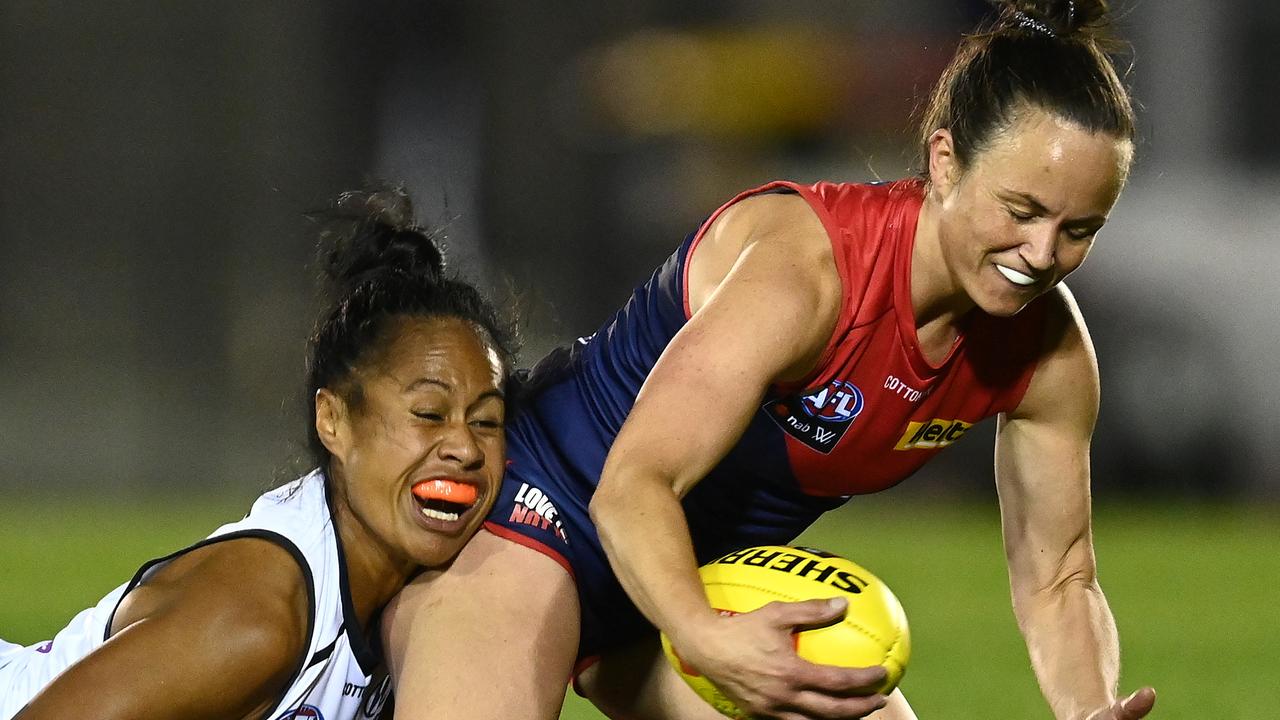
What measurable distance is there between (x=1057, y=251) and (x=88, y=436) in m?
12.8

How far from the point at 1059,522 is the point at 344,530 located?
166cm

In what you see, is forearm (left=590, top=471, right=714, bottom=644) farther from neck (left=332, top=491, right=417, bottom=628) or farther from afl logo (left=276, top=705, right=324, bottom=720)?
afl logo (left=276, top=705, right=324, bottom=720)

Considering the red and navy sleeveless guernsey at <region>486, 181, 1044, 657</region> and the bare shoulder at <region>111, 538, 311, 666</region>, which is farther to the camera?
the red and navy sleeveless guernsey at <region>486, 181, 1044, 657</region>

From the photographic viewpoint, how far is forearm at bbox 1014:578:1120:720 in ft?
12.8

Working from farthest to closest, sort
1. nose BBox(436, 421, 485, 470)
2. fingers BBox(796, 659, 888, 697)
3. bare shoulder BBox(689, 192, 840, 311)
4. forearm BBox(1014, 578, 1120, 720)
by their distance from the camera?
forearm BBox(1014, 578, 1120, 720)
nose BBox(436, 421, 485, 470)
bare shoulder BBox(689, 192, 840, 311)
fingers BBox(796, 659, 888, 697)

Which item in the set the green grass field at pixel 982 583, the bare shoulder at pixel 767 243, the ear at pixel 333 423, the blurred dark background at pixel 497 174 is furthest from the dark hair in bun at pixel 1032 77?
the blurred dark background at pixel 497 174

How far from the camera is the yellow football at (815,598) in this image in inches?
125

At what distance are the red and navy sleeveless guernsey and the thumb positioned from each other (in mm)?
637

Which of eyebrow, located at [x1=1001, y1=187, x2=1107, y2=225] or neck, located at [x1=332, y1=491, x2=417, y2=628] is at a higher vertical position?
eyebrow, located at [x1=1001, y1=187, x2=1107, y2=225]

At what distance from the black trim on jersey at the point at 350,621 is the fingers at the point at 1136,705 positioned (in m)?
1.61

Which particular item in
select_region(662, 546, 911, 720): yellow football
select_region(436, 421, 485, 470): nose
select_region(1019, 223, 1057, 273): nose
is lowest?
select_region(436, 421, 485, 470): nose

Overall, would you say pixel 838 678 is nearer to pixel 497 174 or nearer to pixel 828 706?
pixel 828 706

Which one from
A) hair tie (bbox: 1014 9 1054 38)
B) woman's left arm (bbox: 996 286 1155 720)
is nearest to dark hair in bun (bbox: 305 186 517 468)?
woman's left arm (bbox: 996 286 1155 720)

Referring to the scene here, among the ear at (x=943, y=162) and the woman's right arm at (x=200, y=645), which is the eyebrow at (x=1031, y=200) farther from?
the woman's right arm at (x=200, y=645)
